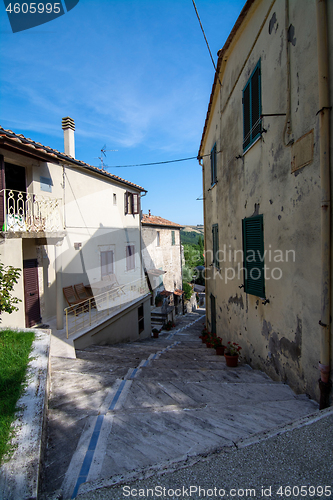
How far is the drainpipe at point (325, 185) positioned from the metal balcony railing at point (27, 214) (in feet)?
22.2

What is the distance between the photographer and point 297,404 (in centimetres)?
315

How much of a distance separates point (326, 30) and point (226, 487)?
4559 mm

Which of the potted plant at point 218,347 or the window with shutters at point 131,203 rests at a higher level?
the window with shutters at point 131,203

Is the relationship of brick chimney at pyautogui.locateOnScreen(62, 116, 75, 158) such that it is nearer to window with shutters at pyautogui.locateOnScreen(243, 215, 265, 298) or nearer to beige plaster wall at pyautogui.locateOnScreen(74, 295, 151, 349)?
beige plaster wall at pyautogui.locateOnScreen(74, 295, 151, 349)

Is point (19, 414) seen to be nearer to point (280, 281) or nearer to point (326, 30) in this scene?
point (280, 281)

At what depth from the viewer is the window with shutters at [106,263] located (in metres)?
12.5

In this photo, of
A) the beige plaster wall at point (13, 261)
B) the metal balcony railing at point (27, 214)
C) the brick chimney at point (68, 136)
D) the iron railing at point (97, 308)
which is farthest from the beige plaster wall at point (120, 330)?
the brick chimney at point (68, 136)

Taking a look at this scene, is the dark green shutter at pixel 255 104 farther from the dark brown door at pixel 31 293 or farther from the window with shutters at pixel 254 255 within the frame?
the dark brown door at pixel 31 293

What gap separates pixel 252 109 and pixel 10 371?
627 centimetres

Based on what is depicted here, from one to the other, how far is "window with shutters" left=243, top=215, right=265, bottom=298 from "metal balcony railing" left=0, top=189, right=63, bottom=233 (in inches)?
216

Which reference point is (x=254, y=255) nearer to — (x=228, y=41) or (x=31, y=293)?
(x=228, y=41)

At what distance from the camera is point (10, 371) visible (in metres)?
3.85

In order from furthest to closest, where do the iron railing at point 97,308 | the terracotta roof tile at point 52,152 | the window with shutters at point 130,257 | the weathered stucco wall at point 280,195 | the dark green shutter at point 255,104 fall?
1. the window with shutters at point 130,257
2. the iron railing at point 97,308
3. the terracotta roof tile at point 52,152
4. the dark green shutter at point 255,104
5. the weathered stucco wall at point 280,195

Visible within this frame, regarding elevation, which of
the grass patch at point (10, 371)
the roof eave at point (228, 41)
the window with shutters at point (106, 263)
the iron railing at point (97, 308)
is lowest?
the iron railing at point (97, 308)
